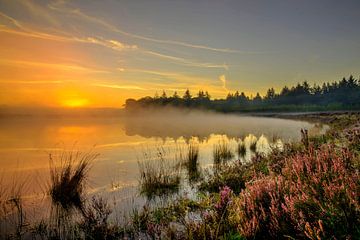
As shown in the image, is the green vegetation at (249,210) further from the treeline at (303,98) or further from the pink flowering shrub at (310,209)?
the treeline at (303,98)

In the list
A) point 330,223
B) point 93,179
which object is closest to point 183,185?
point 93,179

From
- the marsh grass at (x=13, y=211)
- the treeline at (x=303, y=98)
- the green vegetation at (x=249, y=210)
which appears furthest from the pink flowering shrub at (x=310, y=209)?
the treeline at (x=303, y=98)

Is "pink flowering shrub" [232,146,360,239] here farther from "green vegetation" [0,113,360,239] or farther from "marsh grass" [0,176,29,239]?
"marsh grass" [0,176,29,239]

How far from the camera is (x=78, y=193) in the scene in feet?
32.4

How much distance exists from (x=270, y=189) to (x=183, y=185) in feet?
20.9

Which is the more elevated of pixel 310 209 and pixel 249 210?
pixel 310 209

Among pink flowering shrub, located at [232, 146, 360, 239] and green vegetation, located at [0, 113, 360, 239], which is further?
green vegetation, located at [0, 113, 360, 239]

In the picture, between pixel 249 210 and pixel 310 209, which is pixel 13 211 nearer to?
pixel 249 210

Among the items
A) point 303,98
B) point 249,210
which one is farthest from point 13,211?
point 303,98

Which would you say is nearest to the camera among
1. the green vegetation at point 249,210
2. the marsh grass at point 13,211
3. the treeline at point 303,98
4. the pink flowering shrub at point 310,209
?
the pink flowering shrub at point 310,209

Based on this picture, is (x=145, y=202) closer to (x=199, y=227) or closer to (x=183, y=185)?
(x=183, y=185)

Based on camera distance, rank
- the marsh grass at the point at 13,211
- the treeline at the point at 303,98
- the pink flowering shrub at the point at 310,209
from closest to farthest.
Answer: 1. the pink flowering shrub at the point at 310,209
2. the marsh grass at the point at 13,211
3. the treeline at the point at 303,98

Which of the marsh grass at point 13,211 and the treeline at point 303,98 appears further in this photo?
the treeline at point 303,98

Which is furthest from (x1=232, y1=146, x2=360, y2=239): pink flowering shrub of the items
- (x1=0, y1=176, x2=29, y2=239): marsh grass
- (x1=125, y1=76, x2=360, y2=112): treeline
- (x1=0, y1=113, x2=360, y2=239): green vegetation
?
(x1=125, y1=76, x2=360, y2=112): treeline
